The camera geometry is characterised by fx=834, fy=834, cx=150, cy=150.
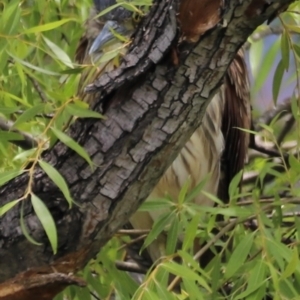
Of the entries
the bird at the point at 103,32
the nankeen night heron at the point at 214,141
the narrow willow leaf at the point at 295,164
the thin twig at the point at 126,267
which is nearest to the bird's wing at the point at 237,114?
the nankeen night heron at the point at 214,141

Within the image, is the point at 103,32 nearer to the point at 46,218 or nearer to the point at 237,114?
the point at 237,114

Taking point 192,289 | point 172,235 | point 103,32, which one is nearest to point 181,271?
point 192,289

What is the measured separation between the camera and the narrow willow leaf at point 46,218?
54.5 inches

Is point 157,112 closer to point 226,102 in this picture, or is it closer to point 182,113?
point 182,113

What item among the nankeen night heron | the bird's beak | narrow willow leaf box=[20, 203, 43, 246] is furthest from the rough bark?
the nankeen night heron

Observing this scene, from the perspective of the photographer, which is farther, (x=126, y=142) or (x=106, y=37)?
(x=106, y=37)

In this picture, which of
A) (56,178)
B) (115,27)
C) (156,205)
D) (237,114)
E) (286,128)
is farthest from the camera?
(286,128)

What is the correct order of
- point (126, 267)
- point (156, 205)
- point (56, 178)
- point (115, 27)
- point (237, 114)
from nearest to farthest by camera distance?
point (56, 178)
point (156, 205)
point (126, 267)
point (115, 27)
point (237, 114)

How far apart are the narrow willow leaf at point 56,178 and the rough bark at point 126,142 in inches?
3.3

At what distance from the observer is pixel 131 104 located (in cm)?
145

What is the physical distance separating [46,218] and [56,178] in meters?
0.07

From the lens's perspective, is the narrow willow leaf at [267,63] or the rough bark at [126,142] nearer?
the rough bark at [126,142]

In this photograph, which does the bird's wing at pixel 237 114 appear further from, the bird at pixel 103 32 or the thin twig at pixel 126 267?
the thin twig at pixel 126 267

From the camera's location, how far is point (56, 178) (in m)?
1.39
